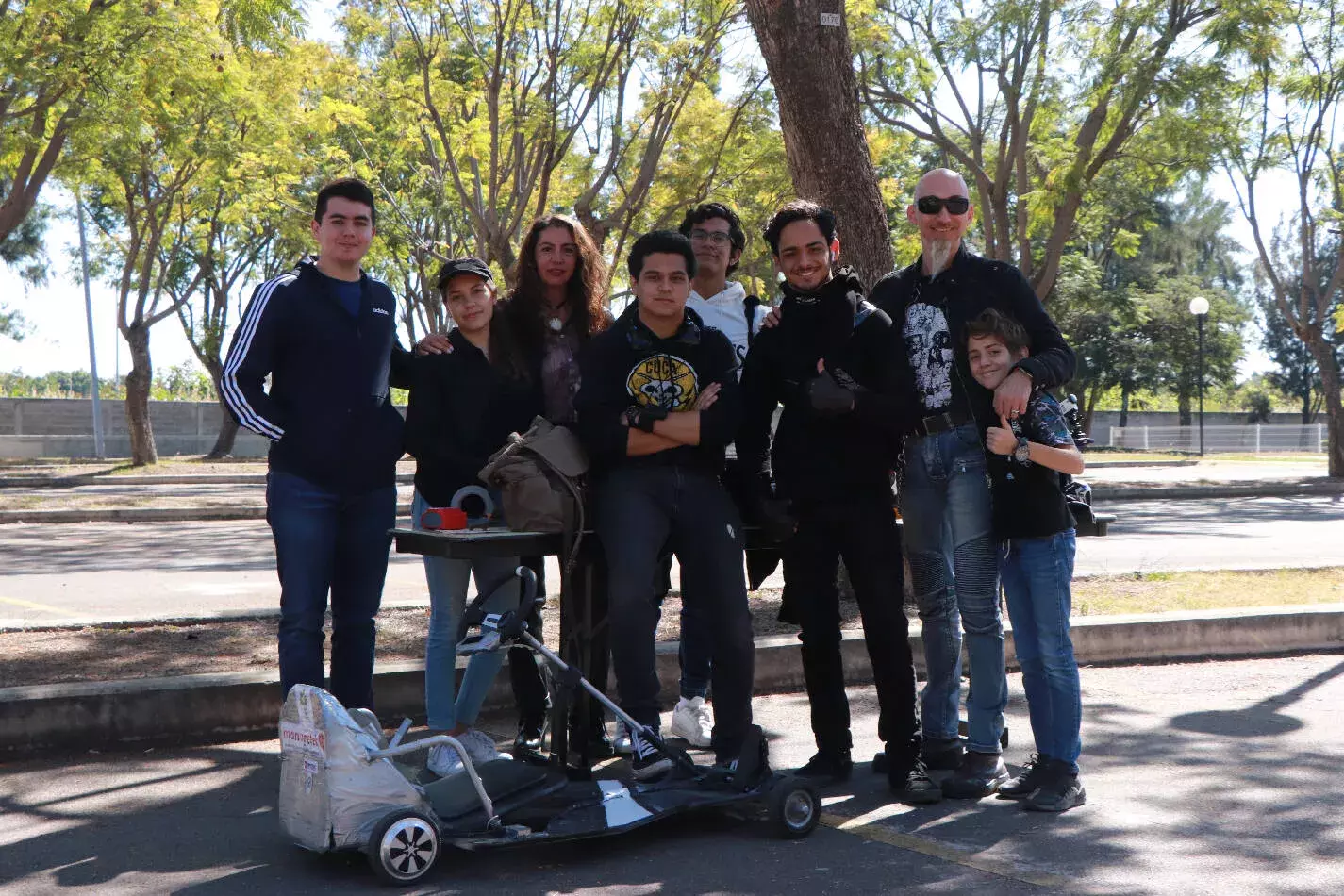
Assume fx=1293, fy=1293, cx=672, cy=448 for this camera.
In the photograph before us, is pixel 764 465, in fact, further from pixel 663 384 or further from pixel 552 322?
pixel 552 322

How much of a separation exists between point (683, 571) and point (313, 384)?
4.97ft

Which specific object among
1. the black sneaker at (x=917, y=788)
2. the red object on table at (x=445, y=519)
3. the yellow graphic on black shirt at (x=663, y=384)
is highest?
the yellow graphic on black shirt at (x=663, y=384)

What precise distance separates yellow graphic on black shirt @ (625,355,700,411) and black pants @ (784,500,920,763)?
0.60 m

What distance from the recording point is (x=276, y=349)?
4.74 meters

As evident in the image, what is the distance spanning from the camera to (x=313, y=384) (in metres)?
4.72

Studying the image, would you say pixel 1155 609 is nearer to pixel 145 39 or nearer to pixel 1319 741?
pixel 1319 741

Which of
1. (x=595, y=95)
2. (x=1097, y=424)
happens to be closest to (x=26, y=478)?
(x=595, y=95)

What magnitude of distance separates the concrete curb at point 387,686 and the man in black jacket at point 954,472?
1.76 meters

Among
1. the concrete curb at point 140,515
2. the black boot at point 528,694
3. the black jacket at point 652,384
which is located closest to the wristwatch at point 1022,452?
the black jacket at point 652,384

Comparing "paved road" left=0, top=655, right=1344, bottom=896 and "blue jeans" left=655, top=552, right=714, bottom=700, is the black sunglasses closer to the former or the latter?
"blue jeans" left=655, top=552, right=714, bottom=700

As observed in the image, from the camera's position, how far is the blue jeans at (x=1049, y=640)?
4570mm

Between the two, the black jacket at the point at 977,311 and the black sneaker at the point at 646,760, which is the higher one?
the black jacket at the point at 977,311

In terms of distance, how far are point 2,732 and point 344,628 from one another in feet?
4.97

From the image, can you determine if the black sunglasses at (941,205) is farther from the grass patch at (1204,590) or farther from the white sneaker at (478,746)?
the grass patch at (1204,590)
